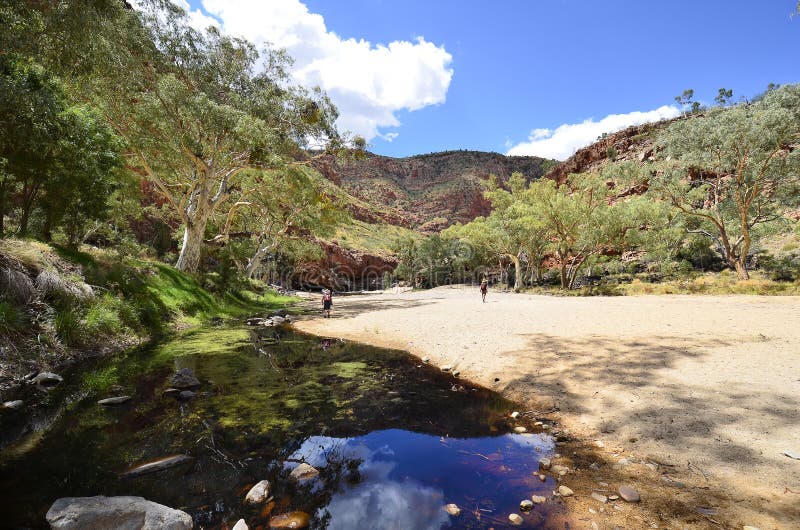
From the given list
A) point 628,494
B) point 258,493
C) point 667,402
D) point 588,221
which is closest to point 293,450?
point 258,493

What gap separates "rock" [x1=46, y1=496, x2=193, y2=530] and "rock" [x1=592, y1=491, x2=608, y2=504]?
380 cm

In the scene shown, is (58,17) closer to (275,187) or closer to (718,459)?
(718,459)

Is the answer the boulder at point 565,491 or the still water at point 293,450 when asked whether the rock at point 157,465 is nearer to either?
the still water at point 293,450

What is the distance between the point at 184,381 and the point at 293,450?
3.65 meters

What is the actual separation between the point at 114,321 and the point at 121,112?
13280mm

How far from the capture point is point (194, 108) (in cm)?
1698

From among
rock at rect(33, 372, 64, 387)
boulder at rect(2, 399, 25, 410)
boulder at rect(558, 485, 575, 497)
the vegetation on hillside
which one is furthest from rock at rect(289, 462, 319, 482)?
the vegetation on hillside

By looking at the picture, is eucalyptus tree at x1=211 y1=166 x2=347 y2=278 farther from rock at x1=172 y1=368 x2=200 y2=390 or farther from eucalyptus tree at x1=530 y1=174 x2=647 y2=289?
eucalyptus tree at x1=530 y1=174 x2=647 y2=289

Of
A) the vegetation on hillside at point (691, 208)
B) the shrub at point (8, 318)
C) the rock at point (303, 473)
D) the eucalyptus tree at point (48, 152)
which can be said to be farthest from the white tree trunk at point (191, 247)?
the vegetation on hillside at point (691, 208)

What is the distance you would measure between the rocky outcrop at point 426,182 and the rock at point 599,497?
331 feet

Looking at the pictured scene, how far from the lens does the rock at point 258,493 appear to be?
343 centimetres

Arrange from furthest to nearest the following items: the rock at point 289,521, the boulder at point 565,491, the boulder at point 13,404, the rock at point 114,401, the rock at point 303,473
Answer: the rock at point 114,401, the boulder at point 13,404, the rock at point 303,473, the boulder at point 565,491, the rock at point 289,521

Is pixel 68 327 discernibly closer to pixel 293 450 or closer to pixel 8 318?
pixel 8 318

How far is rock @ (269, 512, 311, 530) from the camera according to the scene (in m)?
3.12
